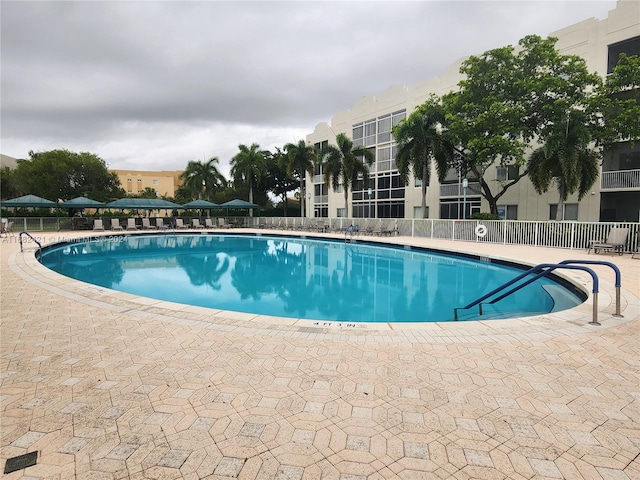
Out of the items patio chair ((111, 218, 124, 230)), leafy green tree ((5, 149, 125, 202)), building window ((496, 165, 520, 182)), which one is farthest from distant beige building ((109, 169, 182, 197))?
building window ((496, 165, 520, 182))

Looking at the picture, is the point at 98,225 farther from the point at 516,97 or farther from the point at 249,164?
the point at 516,97

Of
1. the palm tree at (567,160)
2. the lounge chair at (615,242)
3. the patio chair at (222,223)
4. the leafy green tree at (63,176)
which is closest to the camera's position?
the lounge chair at (615,242)

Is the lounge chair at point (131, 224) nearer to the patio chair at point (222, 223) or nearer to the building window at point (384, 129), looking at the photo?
the patio chair at point (222, 223)

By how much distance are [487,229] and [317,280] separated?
368 inches

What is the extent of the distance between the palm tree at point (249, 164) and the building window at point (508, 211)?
70.6 feet

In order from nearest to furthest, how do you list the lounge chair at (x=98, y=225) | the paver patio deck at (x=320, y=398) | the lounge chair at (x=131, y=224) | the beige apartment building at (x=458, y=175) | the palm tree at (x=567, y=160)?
the paver patio deck at (x=320, y=398) < the palm tree at (x=567, y=160) < the beige apartment building at (x=458, y=175) < the lounge chair at (x=98, y=225) < the lounge chair at (x=131, y=224)

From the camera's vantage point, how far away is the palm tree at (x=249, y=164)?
3312cm

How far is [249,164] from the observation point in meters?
33.1

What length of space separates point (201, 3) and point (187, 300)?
8344mm

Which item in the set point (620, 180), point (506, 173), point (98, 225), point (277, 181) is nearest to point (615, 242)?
point (620, 180)

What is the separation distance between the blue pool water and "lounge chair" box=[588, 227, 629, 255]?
3206mm

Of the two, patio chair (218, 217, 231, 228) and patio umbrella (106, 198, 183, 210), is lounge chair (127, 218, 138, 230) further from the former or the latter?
patio chair (218, 217, 231, 228)

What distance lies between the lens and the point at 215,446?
2016 mm

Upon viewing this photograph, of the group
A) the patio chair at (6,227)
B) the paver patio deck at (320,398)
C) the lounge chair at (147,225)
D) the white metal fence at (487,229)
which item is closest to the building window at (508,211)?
the white metal fence at (487,229)
